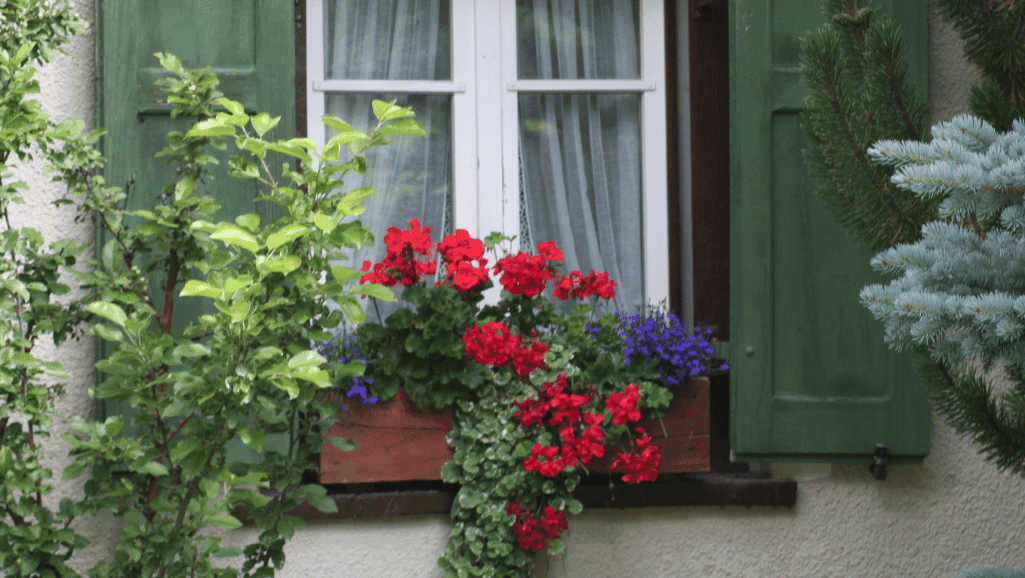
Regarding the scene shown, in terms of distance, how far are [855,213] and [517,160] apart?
3.95ft

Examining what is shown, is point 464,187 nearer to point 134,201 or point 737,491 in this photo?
point 134,201

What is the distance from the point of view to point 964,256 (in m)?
1.47

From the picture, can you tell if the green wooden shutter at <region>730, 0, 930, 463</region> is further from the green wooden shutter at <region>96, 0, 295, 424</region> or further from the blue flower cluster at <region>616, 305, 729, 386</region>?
the green wooden shutter at <region>96, 0, 295, 424</region>

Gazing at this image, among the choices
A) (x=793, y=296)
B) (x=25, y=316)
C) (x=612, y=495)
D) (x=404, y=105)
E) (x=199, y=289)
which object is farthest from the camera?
(x=404, y=105)

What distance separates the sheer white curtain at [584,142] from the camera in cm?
284

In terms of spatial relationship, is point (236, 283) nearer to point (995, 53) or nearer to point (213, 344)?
point (213, 344)

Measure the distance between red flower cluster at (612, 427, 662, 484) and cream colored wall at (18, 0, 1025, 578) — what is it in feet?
0.85

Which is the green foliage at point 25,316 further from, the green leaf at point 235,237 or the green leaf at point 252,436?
the green leaf at point 235,237

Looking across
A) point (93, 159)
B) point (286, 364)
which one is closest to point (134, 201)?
point (93, 159)

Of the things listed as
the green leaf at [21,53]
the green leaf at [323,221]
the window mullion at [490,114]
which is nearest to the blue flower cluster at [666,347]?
the window mullion at [490,114]

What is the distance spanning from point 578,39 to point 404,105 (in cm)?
62

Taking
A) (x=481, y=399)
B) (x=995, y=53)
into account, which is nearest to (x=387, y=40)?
(x=481, y=399)

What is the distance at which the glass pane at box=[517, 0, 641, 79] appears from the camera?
2836 mm

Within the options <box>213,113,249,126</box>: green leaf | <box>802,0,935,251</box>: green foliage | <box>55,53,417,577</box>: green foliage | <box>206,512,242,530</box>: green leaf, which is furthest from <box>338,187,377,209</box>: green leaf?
<box>802,0,935,251</box>: green foliage
